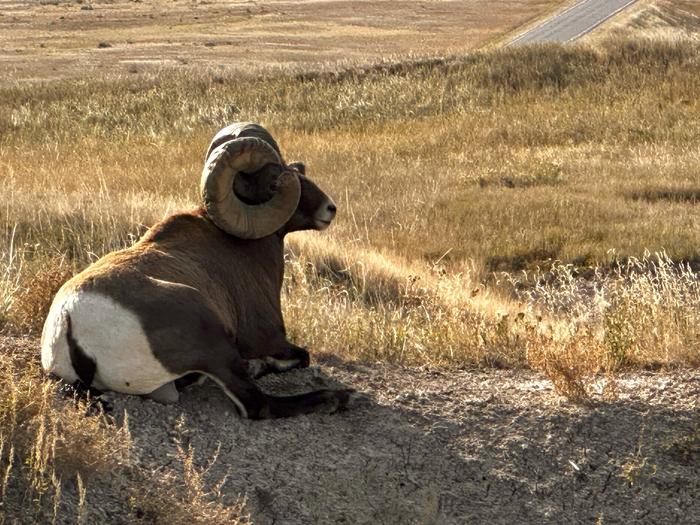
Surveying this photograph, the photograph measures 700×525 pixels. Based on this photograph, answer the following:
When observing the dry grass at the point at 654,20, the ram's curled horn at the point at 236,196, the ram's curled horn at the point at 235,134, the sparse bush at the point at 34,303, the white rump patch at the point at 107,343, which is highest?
the ram's curled horn at the point at 235,134

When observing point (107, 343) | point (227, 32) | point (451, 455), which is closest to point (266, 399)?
point (107, 343)

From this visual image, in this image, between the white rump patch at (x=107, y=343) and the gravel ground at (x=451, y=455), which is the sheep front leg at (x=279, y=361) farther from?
the white rump patch at (x=107, y=343)

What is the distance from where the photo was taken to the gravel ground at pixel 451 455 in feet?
20.0

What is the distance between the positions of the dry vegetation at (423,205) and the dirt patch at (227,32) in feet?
18.1

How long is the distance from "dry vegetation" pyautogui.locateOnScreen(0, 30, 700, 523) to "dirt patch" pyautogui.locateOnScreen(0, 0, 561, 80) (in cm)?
553

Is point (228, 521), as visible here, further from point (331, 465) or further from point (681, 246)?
point (681, 246)

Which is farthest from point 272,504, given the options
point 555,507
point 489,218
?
point 489,218

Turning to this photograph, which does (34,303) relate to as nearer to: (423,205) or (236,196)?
(236,196)

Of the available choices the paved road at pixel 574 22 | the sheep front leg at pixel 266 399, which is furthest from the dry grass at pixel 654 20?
the sheep front leg at pixel 266 399

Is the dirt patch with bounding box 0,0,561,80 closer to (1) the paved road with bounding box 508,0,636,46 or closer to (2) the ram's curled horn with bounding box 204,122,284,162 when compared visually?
(1) the paved road with bounding box 508,0,636,46

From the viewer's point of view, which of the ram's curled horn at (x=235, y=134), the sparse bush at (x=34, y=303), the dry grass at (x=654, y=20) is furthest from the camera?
the dry grass at (x=654, y=20)

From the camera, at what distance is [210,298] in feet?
23.2

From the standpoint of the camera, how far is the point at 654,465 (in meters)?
6.56

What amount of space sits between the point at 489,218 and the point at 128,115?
48.4 feet
